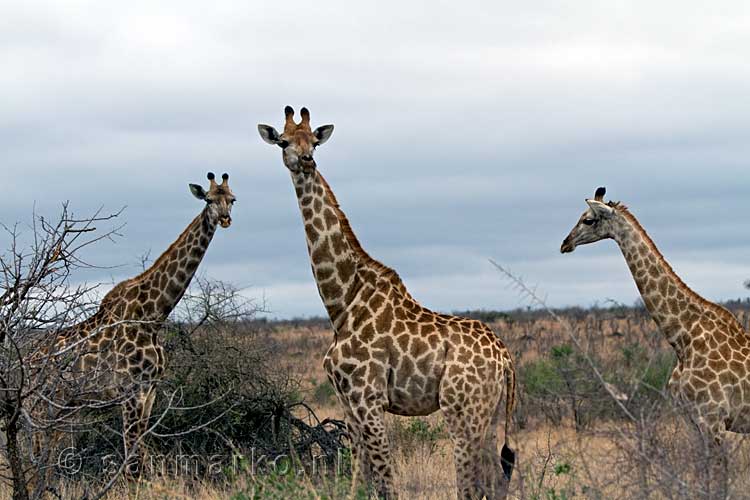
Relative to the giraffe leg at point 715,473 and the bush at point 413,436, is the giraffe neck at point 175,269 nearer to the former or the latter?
the bush at point 413,436

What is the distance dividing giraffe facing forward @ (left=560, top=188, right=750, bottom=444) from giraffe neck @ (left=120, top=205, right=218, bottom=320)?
3593 mm

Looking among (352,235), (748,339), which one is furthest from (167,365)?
(748,339)

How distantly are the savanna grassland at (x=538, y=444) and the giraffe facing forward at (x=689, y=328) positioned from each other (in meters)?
0.43

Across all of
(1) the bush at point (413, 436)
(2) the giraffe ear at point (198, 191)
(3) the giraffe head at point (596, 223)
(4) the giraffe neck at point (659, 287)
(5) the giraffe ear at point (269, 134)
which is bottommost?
(1) the bush at point (413, 436)

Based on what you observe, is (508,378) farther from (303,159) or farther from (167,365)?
(167,365)

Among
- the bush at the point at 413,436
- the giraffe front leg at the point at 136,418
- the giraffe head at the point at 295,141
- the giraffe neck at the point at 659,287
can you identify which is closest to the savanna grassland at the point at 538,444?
the bush at the point at 413,436

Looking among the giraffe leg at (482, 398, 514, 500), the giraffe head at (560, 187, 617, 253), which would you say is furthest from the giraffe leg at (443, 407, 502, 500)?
the giraffe head at (560, 187, 617, 253)

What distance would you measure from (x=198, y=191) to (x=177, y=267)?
2.68 feet

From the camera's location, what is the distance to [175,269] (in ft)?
37.2

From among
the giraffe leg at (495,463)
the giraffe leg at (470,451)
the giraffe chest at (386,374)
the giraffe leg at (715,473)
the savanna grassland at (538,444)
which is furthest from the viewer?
the giraffe chest at (386,374)

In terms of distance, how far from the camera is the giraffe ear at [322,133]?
9906 millimetres

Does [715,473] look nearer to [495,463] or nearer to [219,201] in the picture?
[495,463]

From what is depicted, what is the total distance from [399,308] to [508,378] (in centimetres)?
109

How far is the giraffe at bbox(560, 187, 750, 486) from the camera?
9.75 meters
